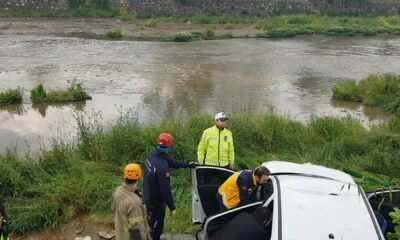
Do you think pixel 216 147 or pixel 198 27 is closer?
pixel 216 147

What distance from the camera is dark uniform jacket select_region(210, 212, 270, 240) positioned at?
4535mm

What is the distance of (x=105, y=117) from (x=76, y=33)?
943 inches

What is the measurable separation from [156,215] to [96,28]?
115ft

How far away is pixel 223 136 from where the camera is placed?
7.37 m

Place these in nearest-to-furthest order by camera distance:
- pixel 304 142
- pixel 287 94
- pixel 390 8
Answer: pixel 304 142 → pixel 287 94 → pixel 390 8

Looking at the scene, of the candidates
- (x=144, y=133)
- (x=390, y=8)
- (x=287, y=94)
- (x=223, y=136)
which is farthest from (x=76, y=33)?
(x=390, y=8)

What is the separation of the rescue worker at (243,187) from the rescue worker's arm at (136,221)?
3.88 feet

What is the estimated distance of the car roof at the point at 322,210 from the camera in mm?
4367

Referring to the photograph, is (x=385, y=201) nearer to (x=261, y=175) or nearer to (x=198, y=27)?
(x=261, y=175)

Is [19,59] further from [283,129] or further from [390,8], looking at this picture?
[390,8]

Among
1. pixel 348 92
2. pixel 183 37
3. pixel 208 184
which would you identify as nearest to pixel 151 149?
pixel 208 184

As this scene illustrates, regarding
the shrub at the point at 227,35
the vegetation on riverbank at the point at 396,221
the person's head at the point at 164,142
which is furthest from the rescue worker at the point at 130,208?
the shrub at the point at 227,35

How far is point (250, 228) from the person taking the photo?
4.55 m

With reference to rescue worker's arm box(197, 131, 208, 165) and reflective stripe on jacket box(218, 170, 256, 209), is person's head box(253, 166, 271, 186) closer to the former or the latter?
reflective stripe on jacket box(218, 170, 256, 209)
